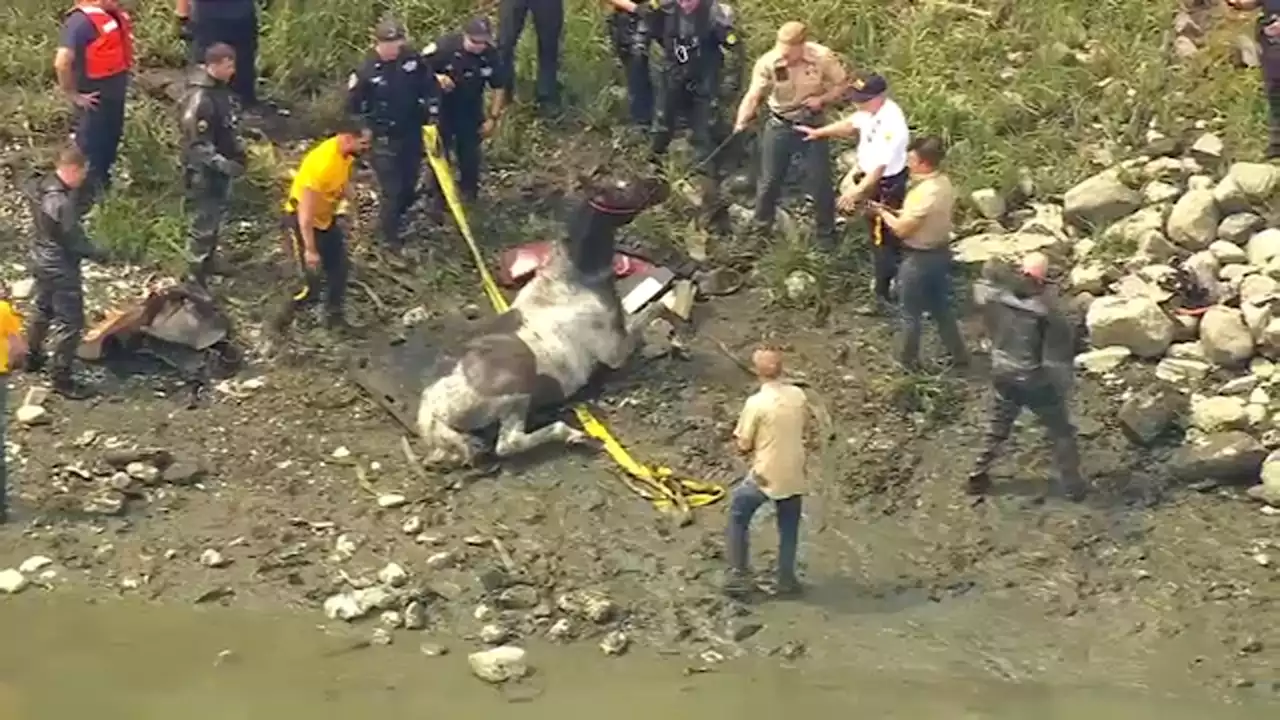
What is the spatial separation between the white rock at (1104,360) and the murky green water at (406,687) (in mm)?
2804

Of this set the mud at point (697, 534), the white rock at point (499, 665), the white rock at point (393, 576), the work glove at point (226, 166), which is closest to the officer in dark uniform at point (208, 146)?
the work glove at point (226, 166)

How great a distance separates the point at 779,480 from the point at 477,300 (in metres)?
3.79

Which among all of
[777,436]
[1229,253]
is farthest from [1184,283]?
[777,436]

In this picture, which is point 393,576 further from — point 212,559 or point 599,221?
point 599,221

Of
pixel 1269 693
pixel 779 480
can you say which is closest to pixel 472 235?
pixel 779 480

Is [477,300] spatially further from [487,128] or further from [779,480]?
[779,480]

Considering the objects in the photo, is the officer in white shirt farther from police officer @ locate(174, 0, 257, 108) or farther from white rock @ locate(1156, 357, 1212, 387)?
police officer @ locate(174, 0, 257, 108)

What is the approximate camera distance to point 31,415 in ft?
40.1

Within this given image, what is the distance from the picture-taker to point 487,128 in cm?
A: 1440

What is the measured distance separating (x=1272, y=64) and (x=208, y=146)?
6.92 metres

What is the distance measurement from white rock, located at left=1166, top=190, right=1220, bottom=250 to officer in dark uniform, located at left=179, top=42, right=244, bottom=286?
5.90 m

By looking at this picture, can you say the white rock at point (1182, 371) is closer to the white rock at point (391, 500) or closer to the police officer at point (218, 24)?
the white rock at point (391, 500)

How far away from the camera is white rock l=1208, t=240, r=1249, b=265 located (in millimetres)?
12641

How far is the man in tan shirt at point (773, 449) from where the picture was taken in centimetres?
1016
